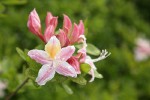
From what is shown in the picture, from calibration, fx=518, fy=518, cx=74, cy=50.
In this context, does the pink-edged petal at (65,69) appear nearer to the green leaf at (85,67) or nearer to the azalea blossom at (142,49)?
the green leaf at (85,67)

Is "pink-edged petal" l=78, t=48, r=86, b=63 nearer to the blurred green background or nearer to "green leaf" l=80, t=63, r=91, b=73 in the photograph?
"green leaf" l=80, t=63, r=91, b=73

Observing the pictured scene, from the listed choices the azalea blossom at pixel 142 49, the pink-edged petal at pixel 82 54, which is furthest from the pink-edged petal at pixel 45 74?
the azalea blossom at pixel 142 49

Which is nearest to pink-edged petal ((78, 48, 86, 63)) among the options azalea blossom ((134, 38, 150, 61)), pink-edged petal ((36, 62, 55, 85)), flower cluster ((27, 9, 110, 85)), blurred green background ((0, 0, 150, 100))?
flower cluster ((27, 9, 110, 85))

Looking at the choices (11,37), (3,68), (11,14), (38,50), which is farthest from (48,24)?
(11,14)

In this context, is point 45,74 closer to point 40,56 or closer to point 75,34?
point 40,56

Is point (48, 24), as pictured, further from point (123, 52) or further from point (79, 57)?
point (123, 52)

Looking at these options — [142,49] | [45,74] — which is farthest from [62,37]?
[142,49]

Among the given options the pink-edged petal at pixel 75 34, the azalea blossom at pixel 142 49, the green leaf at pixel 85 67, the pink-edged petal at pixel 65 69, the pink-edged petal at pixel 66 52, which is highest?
the pink-edged petal at pixel 75 34
